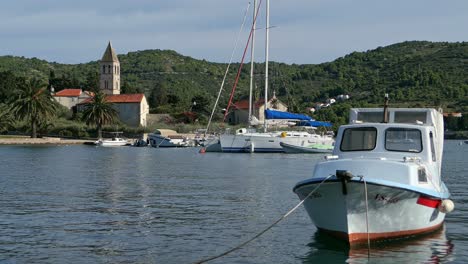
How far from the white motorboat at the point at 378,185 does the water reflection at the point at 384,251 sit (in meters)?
0.27

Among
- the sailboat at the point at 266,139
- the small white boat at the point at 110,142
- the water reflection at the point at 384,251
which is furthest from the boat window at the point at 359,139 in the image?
the small white boat at the point at 110,142

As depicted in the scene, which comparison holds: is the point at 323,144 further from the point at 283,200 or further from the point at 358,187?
the point at 358,187

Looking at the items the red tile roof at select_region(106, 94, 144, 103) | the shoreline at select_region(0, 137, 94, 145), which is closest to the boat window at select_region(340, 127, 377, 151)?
the shoreline at select_region(0, 137, 94, 145)

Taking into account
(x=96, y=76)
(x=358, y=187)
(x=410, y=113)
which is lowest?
(x=358, y=187)

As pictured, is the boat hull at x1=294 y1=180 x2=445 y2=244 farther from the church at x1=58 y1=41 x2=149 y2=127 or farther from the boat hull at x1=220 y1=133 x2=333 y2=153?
the church at x1=58 y1=41 x2=149 y2=127

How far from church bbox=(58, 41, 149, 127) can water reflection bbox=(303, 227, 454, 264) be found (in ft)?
388

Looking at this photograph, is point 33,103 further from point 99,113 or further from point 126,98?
point 126,98

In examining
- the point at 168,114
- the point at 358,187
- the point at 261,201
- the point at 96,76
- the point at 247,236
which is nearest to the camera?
the point at 358,187

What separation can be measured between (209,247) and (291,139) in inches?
2222

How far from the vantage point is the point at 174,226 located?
2148 cm

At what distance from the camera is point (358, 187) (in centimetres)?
1644

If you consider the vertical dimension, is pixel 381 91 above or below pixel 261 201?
above

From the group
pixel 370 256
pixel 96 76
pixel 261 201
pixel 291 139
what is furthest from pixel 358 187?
pixel 96 76

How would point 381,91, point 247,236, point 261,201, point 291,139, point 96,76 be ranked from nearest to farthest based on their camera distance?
point 247,236, point 261,201, point 291,139, point 96,76, point 381,91
